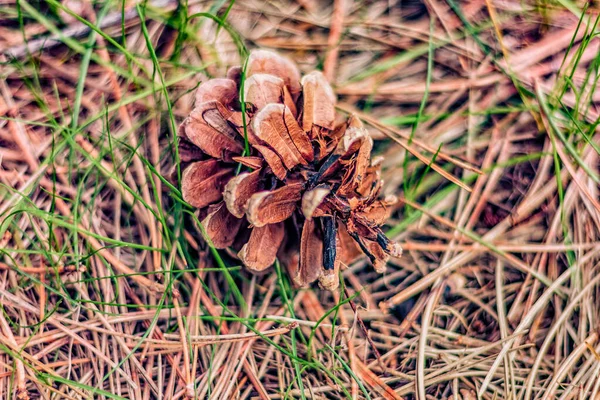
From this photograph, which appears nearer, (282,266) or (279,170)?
(279,170)

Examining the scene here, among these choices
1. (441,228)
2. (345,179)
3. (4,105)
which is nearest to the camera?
(345,179)

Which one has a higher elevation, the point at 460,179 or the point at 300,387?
the point at 460,179

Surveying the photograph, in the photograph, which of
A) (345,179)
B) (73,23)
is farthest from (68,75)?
(345,179)

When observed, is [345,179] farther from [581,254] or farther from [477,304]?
[581,254]

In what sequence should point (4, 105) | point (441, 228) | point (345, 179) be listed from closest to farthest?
point (345, 179), point (4, 105), point (441, 228)
